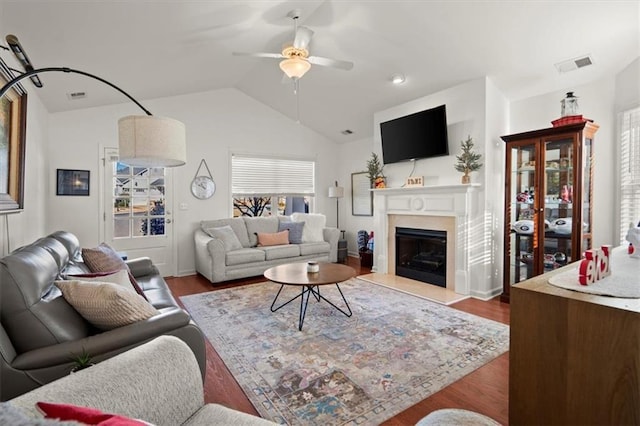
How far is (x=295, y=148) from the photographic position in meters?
6.31

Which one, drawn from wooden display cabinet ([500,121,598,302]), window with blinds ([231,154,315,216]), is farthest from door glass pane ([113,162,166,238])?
wooden display cabinet ([500,121,598,302])

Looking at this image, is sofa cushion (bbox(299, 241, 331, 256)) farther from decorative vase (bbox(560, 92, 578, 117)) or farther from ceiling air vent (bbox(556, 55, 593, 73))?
ceiling air vent (bbox(556, 55, 593, 73))

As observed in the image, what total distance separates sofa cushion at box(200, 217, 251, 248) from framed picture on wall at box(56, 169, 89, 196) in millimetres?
1640

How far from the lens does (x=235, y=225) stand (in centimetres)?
529

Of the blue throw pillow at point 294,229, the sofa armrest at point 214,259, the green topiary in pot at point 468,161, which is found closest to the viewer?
the green topiary in pot at point 468,161

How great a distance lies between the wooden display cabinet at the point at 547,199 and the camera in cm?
331

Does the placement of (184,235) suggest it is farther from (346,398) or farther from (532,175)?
(532,175)

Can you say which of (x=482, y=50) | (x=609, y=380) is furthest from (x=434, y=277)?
(x=609, y=380)

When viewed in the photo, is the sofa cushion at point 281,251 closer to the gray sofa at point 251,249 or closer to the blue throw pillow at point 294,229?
the gray sofa at point 251,249

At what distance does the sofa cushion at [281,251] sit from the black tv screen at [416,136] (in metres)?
1.97

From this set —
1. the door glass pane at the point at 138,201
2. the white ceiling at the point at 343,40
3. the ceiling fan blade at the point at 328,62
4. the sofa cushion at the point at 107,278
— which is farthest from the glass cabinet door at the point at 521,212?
the door glass pane at the point at 138,201

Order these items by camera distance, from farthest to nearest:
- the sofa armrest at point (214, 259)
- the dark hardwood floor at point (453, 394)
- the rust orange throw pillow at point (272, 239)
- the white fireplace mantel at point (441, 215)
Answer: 1. the rust orange throw pillow at point (272, 239)
2. the sofa armrest at point (214, 259)
3. the white fireplace mantel at point (441, 215)
4. the dark hardwood floor at point (453, 394)

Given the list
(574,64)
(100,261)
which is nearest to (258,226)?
(100,261)

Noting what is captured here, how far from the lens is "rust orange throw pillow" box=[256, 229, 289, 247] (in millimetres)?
5246
